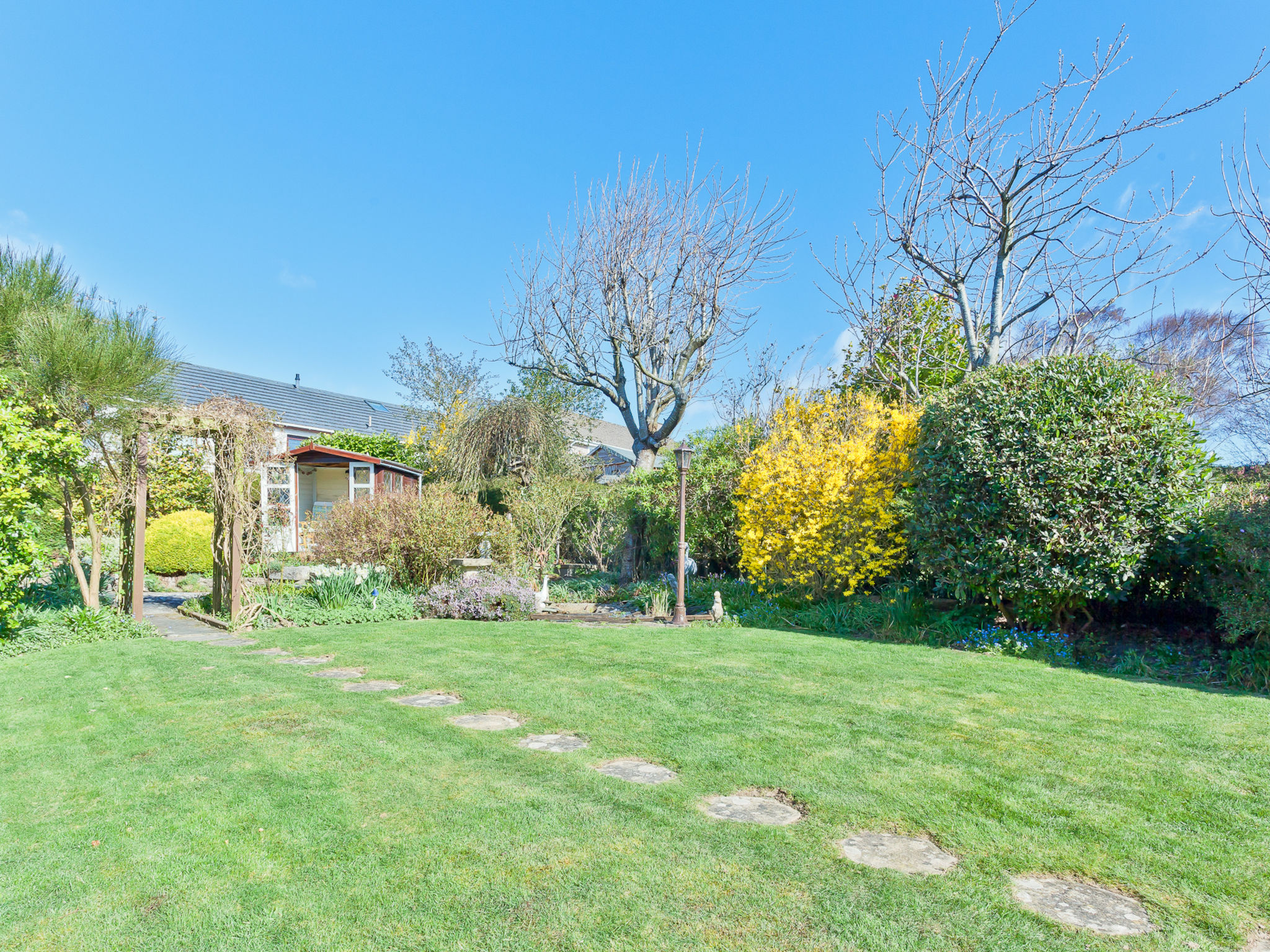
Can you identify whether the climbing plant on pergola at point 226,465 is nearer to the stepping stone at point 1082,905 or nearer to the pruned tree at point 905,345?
the pruned tree at point 905,345

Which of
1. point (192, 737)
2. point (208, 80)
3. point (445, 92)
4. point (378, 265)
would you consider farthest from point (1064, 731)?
point (378, 265)

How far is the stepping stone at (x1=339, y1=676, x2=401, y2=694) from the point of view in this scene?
5066mm

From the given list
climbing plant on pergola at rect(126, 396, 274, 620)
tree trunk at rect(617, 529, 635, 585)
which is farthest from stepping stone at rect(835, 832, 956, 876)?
tree trunk at rect(617, 529, 635, 585)

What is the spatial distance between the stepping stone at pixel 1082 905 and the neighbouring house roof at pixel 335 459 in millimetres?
17239

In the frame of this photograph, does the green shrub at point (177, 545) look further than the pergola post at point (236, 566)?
Yes

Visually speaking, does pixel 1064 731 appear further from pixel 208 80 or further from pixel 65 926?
pixel 208 80

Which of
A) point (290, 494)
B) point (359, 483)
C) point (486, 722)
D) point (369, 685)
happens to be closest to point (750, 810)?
point (486, 722)

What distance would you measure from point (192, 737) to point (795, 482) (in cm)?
674

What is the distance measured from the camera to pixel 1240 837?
259 cm

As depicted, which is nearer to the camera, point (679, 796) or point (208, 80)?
point (679, 796)

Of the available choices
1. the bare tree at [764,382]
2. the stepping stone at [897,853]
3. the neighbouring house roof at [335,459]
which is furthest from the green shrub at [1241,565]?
the neighbouring house roof at [335,459]

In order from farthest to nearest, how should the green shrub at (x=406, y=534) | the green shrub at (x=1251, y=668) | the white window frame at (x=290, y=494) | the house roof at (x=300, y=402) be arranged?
the house roof at (x=300, y=402), the white window frame at (x=290, y=494), the green shrub at (x=406, y=534), the green shrub at (x=1251, y=668)

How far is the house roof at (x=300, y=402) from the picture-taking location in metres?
24.3

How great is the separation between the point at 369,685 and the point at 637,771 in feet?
9.21
